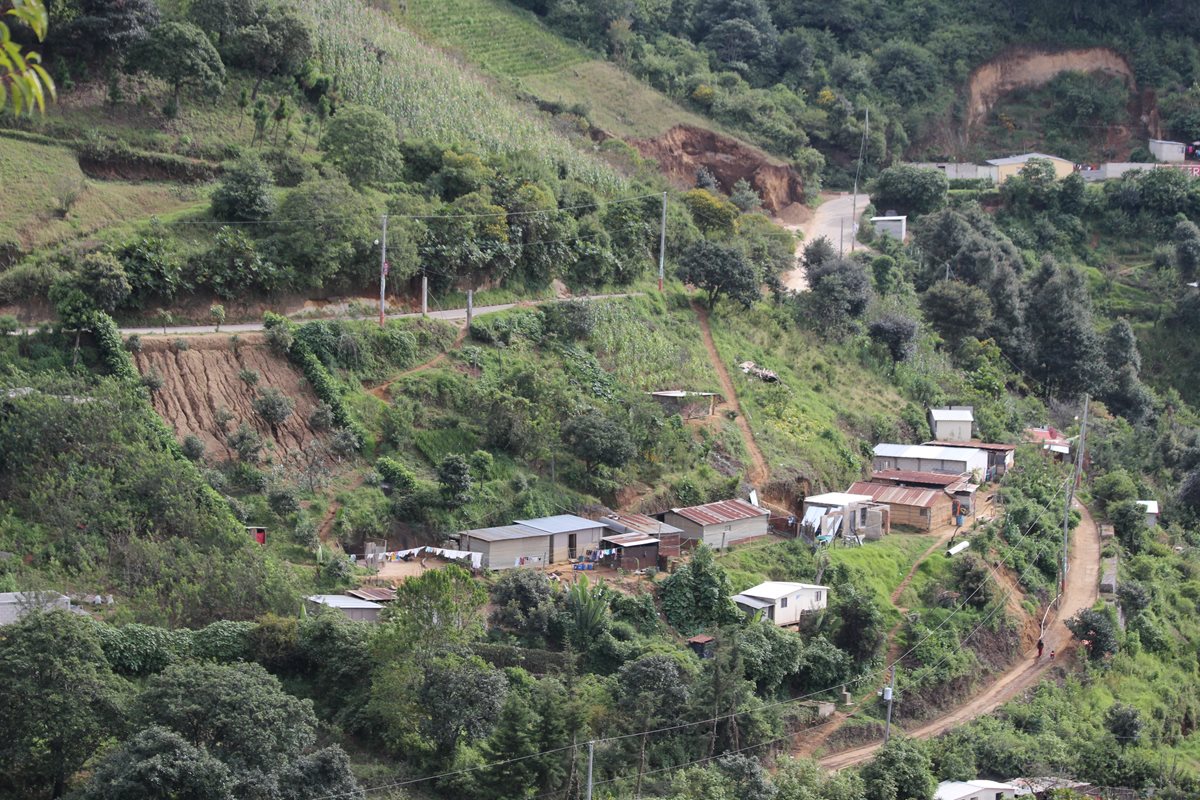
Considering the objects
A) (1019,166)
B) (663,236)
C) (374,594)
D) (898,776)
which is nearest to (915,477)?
(663,236)

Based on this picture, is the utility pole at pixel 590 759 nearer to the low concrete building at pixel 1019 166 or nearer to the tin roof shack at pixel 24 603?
the tin roof shack at pixel 24 603

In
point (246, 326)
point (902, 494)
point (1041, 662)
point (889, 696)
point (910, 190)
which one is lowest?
point (1041, 662)

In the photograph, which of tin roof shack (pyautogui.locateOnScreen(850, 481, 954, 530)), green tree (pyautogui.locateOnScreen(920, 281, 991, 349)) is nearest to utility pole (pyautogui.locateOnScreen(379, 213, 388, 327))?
tin roof shack (pyautogui.locateOnScreen(850, 481, 954, 530))

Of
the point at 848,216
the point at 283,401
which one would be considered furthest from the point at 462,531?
the point at 848,216

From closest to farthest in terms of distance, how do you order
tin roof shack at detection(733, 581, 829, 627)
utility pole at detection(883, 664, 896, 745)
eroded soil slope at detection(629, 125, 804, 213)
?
1. utility pole at detection(883, 664, 896, 745)
2. tin roof shack at detection(733, 581, 829, 627)
3. eroded soil slope at detection(629, 125, 804, 213)

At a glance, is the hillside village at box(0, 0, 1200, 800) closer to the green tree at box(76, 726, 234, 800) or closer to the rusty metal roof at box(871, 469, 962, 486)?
the green tree at box(76, 726, 234, 800)

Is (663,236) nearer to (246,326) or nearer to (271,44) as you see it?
(271,44)
